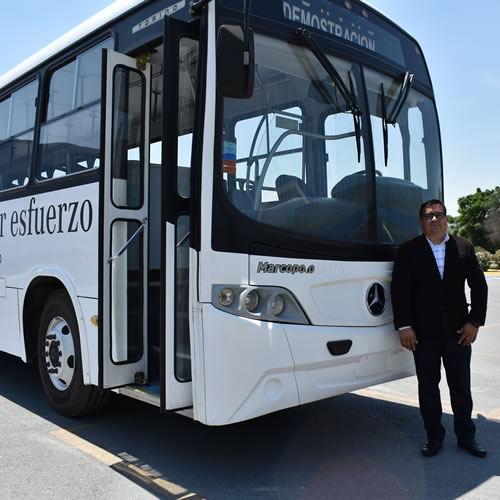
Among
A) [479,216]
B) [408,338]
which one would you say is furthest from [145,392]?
[479,216]

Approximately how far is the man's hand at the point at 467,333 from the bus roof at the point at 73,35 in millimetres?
3222

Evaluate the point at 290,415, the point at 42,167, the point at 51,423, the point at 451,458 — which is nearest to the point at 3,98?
the point at 42,167

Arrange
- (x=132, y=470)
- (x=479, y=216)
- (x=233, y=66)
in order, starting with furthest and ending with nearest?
(x=479, y=216)
(x=132, y=470)
(x=233, y=66)

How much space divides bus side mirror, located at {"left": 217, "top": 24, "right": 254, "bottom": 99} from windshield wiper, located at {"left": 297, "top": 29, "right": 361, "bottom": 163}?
582 millimetres

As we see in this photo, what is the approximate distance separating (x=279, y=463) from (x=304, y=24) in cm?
291

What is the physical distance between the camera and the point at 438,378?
4.18m

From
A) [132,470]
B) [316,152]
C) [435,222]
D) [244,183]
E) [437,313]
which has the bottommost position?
[132,470]

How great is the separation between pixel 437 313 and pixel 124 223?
2.29m

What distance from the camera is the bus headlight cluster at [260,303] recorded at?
3.43 m

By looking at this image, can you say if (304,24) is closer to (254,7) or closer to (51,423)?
(254,7)

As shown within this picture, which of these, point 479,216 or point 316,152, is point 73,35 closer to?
point 316,152

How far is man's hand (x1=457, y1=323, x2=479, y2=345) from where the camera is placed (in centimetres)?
407

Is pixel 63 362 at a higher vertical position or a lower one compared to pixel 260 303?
lower

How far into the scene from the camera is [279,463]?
156 inches
